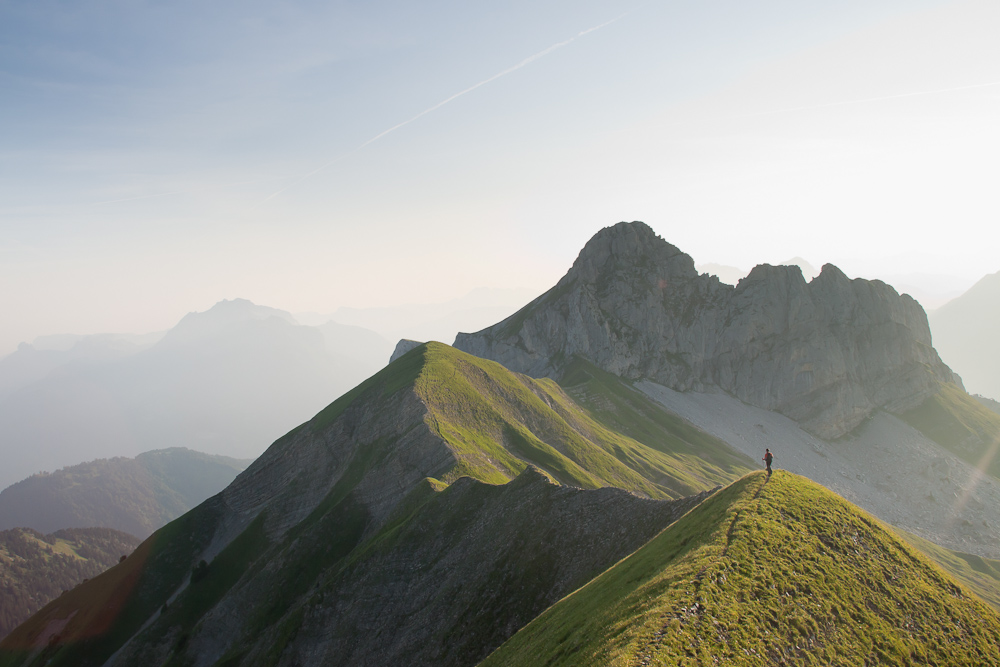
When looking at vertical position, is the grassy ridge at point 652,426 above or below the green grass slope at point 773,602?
below

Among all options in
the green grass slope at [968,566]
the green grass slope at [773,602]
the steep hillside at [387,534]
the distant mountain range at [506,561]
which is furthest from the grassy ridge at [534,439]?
the green grass slope at [968,566]

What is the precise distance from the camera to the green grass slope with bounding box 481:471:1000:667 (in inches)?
891

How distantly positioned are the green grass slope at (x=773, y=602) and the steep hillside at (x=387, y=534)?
1311cm

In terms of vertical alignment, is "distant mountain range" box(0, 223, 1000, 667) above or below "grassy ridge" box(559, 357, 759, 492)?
above

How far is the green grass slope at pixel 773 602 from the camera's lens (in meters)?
22.6

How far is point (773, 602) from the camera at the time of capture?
2495cm

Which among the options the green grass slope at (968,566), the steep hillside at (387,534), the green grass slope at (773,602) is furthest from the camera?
the green grass slope at (968,566)

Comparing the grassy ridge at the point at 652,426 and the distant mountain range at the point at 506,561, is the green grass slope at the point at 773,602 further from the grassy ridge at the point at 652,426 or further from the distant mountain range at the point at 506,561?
the grassy ridge at the point at 652,426

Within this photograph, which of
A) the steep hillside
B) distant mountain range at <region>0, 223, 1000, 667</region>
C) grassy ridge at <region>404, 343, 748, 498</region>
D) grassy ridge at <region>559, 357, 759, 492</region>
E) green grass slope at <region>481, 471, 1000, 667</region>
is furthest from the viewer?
grassy ridge at <region>559, 357, 759, 492</region>

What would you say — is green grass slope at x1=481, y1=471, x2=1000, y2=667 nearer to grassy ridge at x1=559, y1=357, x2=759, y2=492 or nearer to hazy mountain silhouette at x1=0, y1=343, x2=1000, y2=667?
hazy mountain silhouette at x1=0, y1=343, x2=1000, y2=667

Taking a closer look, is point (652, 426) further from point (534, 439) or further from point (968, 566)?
point (968, 566)

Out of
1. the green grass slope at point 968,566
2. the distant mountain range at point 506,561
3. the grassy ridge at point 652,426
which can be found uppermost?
the distant mountain range at point 506,561


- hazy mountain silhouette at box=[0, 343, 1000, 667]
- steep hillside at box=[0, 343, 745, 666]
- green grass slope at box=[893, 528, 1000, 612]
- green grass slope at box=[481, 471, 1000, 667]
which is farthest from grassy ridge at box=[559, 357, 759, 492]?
green grass slope at box=[481, 471, 1000, 667]

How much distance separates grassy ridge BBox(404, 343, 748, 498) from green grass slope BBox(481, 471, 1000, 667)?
4683 centimetres
